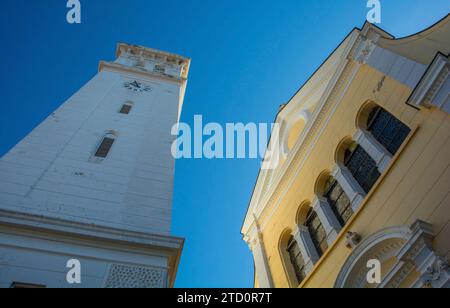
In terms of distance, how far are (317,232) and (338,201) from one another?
144cm

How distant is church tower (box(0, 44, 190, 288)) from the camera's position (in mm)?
6750

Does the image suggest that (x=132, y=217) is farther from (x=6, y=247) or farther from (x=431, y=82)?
(x=431, y=82)

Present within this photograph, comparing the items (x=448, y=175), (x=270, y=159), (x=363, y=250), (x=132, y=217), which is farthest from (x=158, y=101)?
(x=448, y=175)

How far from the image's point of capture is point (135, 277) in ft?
22.4

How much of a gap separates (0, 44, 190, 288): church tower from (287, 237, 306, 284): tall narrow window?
19.0ft

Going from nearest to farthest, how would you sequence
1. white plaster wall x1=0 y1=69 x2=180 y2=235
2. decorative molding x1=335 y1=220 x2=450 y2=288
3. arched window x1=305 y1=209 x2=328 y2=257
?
decorative molding x1=335 y1=220 x2=450 y2=288 < white plaster wall x1=0 y1=69 x2=180 y2=235 < arched window x1=305 y1=209 x2=328 y2=257

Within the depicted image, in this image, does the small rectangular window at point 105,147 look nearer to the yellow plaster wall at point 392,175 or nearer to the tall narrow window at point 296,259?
the yellow plaster wall at point 392,175

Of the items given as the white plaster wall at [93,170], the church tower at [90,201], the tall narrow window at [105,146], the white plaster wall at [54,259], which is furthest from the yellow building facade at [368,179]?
the tall narrow window at [105,146]

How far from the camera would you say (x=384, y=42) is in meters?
11.7

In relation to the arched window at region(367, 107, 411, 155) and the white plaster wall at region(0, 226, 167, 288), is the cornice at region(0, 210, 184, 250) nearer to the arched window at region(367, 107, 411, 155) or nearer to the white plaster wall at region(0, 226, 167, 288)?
the white plaster wall at region(0, 226, 167, 288)

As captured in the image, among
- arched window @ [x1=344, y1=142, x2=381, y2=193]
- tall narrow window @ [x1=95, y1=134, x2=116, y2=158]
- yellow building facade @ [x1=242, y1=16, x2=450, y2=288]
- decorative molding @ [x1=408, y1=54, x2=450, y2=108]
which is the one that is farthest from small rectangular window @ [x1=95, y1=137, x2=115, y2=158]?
decorative molding @ [x1=408, y1=54, x2=450, y2=108]

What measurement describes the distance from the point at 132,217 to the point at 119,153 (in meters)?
3.82

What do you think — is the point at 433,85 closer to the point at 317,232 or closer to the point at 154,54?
the point at 317,232

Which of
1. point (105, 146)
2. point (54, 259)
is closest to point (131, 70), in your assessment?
point (105, 146)
